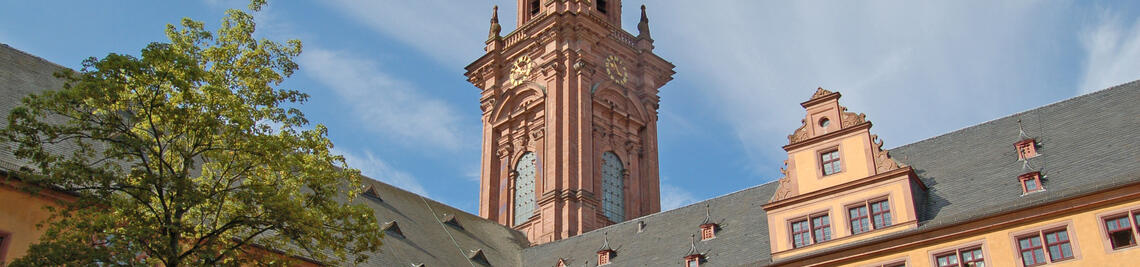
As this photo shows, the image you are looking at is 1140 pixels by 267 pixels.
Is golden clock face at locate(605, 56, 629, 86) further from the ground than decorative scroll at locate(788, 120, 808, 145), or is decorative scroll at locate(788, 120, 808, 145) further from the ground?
golden clock face at locate(605, 56, 629, 86)

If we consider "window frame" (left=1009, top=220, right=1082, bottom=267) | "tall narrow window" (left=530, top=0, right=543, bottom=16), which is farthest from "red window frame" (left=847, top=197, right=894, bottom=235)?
"tall narrow window" (left=530, top=0, right=543, bottom=16)

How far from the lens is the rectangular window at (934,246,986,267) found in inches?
1164

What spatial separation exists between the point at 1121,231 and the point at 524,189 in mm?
34929

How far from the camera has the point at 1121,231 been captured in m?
27.4

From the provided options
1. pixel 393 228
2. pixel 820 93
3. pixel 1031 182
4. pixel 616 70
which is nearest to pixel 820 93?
pixel 820 93

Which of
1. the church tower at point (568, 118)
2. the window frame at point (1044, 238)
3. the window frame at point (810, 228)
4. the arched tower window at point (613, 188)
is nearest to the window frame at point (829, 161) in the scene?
the window frame at point (810, 228)

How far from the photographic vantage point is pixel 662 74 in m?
65.0

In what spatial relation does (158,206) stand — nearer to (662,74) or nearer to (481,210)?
(481,210)

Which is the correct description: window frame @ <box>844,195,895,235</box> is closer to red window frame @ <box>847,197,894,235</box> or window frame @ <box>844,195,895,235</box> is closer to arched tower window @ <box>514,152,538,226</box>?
red window frame @ <box>847,197,894,235</box>

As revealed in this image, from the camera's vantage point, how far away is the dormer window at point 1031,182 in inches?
1186

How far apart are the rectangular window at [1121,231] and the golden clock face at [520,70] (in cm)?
3761

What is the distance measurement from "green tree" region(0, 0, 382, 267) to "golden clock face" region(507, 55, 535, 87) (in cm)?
3833

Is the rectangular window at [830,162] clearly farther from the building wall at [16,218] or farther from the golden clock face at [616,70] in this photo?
the golden clock face at [616,70]

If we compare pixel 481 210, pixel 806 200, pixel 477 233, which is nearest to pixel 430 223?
pixel 477 233
